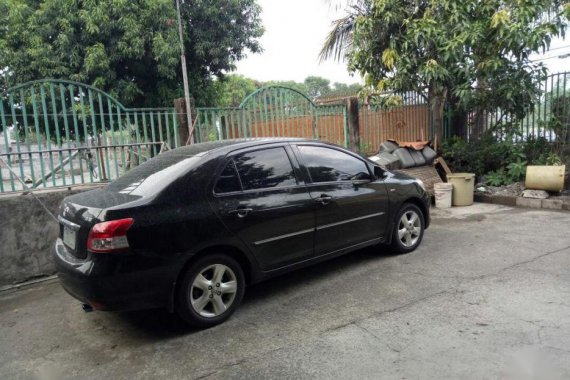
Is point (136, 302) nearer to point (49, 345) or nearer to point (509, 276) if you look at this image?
point (49, 345)

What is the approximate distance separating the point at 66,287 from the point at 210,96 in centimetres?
1134

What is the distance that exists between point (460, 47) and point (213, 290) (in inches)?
263

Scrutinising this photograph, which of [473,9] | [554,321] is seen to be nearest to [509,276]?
[554,321]

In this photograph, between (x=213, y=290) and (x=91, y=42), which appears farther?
(x=91, y=42)

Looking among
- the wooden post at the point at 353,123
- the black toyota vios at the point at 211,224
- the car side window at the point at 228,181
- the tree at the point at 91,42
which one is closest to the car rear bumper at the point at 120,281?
the black toyota vios at the point at 211,224

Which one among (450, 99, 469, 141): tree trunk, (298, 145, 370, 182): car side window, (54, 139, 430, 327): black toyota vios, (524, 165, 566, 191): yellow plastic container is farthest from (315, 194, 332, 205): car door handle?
(450, 99, 469, 141): tree trunk

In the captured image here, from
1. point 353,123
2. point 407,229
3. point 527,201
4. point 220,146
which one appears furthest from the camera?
point 353,123

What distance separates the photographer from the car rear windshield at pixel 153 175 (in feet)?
11.4

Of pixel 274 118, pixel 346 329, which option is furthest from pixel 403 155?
pixel 346 329

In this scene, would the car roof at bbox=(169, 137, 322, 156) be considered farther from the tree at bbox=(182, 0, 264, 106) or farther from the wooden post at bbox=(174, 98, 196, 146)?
the tree at bbox=(182, 0, 264, 106)

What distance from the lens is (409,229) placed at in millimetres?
5219

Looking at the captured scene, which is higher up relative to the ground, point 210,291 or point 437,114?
point 437,114

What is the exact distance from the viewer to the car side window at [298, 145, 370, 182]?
14.1ft

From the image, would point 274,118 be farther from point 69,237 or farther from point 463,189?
point 69,237
